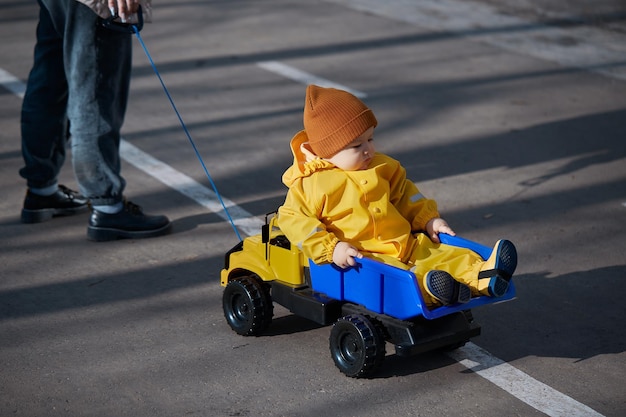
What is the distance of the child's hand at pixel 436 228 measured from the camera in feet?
15.0

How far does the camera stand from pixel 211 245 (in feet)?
19.2

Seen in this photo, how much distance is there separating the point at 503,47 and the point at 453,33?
2.28ft

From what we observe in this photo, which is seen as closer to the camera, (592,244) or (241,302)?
(241,302)

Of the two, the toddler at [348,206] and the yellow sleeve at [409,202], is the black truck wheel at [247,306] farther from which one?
the yellow sleeve at [409,202]

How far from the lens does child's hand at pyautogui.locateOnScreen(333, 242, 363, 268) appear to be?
423cm

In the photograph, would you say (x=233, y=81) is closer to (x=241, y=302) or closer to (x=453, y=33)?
(x=453, y=33)

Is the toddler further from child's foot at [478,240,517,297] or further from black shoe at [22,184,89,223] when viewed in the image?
black shoe at [22,184,89,223]

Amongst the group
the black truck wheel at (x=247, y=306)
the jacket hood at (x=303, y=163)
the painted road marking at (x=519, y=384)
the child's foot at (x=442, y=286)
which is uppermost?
the jacket hood at (x=303, y=163)

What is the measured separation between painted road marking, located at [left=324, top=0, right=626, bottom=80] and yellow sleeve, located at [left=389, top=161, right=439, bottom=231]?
5.33 meters

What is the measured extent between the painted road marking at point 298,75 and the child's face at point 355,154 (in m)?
4.33

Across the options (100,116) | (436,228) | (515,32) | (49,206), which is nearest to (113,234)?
(49,206)

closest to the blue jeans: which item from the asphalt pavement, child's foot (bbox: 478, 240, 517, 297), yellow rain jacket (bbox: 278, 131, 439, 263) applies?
the asphalt pavement

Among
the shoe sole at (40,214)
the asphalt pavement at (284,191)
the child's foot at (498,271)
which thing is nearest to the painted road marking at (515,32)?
the asphalt pavement at (284,191)

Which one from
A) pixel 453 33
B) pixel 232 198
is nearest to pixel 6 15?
pixel 453 33
